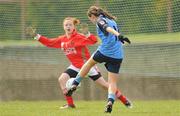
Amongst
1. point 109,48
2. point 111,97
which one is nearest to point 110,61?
point 109,48

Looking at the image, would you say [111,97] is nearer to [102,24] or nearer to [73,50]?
[102,24]

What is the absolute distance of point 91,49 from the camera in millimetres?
15984

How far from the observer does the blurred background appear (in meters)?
15.1

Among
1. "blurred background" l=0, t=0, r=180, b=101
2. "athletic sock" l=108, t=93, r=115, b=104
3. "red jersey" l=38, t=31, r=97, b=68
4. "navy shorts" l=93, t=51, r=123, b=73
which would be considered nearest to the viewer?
"athletic sock" l=108, t=93, r=115, b=104

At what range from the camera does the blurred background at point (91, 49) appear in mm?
15094

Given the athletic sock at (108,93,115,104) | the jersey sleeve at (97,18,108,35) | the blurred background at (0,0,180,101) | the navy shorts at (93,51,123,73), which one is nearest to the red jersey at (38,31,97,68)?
the navy shorts at (93,51,123,73)

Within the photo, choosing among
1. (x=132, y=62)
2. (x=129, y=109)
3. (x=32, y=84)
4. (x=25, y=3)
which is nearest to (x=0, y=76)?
(x=32, y=84)

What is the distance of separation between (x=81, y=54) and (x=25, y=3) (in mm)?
3800

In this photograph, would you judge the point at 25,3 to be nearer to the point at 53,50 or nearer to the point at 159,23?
the point at 53,50

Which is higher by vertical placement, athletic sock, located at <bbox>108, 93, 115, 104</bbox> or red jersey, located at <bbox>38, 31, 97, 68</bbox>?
red jersey, located at <bbox>38, 31, 97, 68</bbox>

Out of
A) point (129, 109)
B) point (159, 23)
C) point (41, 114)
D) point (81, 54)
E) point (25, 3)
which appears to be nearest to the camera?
point (41, 114)

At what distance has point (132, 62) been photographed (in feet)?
51.2

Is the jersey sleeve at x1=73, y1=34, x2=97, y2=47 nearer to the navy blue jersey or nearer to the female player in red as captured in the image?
the female player in red

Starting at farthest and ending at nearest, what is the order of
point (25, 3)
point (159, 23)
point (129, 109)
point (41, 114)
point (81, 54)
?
point (25, 3) → point (159, 23) → point (81, 54) → point (129, 109) → point (41, 114)
